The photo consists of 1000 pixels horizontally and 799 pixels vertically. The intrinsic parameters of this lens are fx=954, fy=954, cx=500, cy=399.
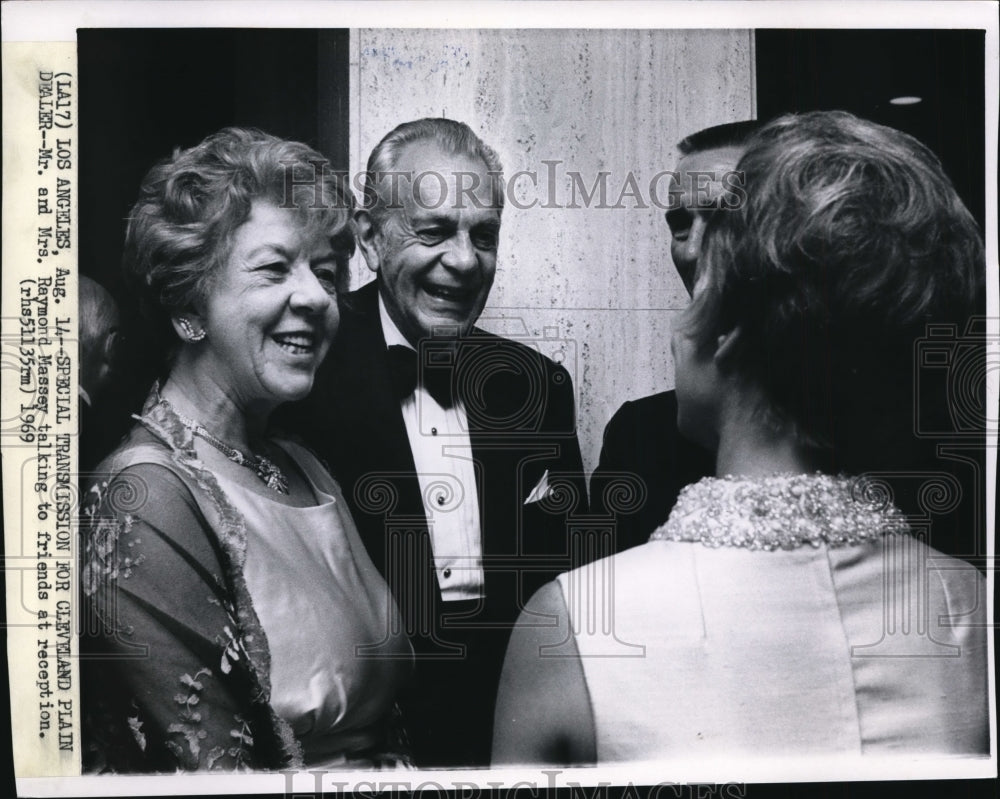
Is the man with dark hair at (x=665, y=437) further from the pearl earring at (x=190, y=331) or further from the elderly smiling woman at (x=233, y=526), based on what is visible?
the pearl earring at (x=190, y=331)

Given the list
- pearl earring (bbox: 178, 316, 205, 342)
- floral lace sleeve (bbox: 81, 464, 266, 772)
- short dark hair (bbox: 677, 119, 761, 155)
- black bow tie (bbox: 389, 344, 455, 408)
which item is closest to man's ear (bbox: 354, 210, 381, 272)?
black bow tie (bbox: 389, 344, 455, 408)

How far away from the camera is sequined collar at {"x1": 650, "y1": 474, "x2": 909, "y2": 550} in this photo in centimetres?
260

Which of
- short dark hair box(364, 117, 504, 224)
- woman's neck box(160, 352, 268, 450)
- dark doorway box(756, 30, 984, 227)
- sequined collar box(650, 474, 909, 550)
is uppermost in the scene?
dark doorway box(756, 30, 984, 227)

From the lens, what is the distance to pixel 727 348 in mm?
2654

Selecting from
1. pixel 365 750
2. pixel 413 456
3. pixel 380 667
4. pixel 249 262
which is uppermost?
pixel 249 262

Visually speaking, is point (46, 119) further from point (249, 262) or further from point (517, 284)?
point (517, 284)

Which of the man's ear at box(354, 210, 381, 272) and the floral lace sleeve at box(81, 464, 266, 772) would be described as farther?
the man's ear at box(354, 210, 381, 272)

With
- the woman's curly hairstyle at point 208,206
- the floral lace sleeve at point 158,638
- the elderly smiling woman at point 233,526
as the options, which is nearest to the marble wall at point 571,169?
the woman's curly hairstyle at point 208,206

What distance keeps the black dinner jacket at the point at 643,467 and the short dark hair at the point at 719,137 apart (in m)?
0.70

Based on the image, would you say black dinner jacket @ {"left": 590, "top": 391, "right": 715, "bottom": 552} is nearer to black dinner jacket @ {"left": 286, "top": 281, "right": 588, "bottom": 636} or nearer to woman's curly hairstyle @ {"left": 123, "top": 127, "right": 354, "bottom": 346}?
black dinner jacket @ {"left": 286, "top": 281, "right": 588, "bottom": 636}

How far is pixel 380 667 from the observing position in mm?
2604

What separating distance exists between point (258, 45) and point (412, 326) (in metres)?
0.89

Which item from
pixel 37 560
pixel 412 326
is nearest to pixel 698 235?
pixel 412 326

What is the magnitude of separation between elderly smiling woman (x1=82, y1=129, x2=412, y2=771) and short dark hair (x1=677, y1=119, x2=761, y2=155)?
97cm
